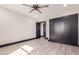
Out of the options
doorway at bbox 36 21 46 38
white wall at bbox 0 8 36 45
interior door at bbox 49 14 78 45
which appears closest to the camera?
white wall at bbox 0 8 36 45

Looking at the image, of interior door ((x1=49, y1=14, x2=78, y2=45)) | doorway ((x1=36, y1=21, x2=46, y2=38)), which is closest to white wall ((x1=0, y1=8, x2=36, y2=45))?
doorway ((x1=36, y1=21, x2=46, y2=38))

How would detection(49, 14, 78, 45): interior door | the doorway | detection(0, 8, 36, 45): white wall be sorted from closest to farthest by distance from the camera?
detection(0, 8, 36, 45): white wall < detection(49, 14, 78, 45): interior door < the doorway

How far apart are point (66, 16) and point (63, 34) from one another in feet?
5.07

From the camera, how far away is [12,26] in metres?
5.95

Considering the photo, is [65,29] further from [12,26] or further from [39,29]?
[39,29]

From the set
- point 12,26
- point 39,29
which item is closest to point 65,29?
point 12,26

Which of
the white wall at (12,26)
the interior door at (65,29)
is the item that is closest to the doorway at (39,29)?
the white wall at (12,26)

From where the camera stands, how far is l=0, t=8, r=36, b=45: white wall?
5.16m

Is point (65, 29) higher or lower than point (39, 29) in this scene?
higher

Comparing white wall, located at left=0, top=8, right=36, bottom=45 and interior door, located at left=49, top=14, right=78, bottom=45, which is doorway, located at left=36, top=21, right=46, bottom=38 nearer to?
white wall, located at left=0, top=8, right=36, bottom=45

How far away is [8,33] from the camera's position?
5574 mm

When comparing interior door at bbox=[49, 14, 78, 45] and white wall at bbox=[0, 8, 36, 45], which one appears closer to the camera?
white wall at bbox=[0, 8, 36, 45]

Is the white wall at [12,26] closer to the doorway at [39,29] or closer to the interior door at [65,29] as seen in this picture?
the doorway at [39,29]

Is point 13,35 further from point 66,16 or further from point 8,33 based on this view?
point 66,16
